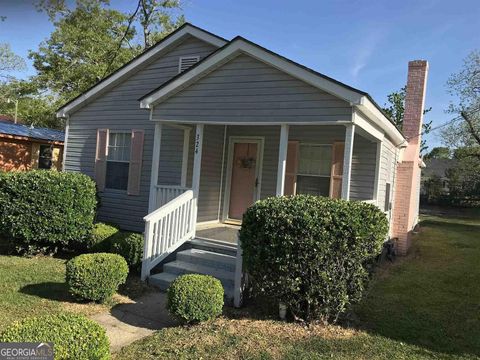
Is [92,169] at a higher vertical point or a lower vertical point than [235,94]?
lower

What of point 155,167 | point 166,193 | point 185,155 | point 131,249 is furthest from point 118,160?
point 131,249

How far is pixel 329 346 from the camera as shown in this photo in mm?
4566

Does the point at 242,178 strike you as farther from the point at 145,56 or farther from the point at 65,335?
the point at 65,335

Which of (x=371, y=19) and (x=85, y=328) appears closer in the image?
(x=85, y=328)

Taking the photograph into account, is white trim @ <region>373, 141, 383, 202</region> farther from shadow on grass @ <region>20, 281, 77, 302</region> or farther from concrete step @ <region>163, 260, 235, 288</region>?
shadow on grass @ <region>20, 281, 77, 302</region>

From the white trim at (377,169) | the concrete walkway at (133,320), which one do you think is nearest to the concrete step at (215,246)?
the concrete walkway at (133,320)

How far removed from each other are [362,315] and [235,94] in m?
4.13

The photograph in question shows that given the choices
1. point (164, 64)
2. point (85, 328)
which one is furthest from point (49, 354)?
point (164, 64)

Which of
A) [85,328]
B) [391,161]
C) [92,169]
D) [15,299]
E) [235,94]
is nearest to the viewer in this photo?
[85,328]

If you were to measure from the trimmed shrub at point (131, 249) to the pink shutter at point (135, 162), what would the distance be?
2853 millimetres

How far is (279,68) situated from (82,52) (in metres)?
17.4

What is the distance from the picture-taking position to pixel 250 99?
724 centimetres

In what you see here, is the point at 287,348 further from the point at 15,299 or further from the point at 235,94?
the point at 235,94

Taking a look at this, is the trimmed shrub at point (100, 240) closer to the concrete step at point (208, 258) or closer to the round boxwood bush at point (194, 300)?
the concrete step at point (208, 258)
